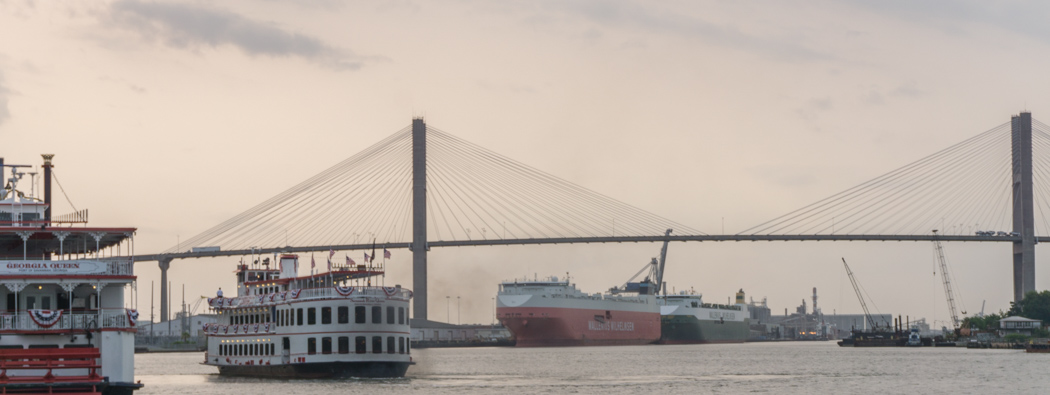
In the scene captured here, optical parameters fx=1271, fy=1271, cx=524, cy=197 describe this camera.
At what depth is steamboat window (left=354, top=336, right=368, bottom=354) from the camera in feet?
176

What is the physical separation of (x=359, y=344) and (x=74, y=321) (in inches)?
764

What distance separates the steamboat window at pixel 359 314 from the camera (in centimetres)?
5344

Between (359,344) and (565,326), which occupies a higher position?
(359,344)

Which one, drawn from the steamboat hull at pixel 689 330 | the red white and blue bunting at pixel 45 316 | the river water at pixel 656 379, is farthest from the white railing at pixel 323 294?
the steamboat hull at pixel 689 330

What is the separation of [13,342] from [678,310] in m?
130

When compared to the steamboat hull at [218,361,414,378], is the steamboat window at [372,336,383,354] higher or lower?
higher

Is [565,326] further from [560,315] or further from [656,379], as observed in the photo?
[656,379]

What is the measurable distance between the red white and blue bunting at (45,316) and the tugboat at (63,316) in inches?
1.1

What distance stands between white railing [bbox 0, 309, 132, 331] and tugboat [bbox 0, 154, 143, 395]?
0.03 metres

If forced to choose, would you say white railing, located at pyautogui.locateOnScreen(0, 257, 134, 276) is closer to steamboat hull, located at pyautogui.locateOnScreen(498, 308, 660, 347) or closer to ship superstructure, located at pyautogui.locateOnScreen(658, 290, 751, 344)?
steamboat hull, located at pyautogui.locateOnScreen(498, 308, 660, 347)

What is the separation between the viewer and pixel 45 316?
1362 inches

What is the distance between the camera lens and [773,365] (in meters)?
78.1

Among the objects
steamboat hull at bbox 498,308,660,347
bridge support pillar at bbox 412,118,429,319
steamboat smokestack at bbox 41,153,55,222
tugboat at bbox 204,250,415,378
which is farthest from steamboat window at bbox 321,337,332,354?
steamboat hull at bbox 498,308,660,347

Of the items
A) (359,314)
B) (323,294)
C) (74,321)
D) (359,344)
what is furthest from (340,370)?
(74,321)
